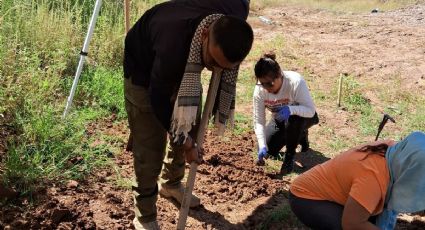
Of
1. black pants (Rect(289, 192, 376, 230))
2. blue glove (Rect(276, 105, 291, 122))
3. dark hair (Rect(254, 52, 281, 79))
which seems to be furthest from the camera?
blue glove (Rect(276, 105, 291, 122))

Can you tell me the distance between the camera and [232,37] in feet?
6.94

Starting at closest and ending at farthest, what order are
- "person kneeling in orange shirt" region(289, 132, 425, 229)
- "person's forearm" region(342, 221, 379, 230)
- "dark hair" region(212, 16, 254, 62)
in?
"dark hair" region(212, 16, 254, 62), "person kneeling in orange shirt" region(289, 132, 425, 229), "person's forearm" region(342, 221, 379, 230)

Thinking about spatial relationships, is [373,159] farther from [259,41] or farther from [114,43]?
[259,41]

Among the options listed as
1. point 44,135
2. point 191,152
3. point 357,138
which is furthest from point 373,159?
point 357,138

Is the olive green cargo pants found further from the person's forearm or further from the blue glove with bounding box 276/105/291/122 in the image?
the blue glove with bounding box 276/105/291/122

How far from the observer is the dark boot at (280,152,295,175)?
4.12 meters

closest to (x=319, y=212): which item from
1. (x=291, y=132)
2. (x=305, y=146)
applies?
(x=291, y=132)

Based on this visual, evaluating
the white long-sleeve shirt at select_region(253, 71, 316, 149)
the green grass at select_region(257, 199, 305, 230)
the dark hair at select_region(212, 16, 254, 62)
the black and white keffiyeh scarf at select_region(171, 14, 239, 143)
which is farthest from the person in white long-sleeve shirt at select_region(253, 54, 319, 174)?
the dark hair at select_region(212, 16, 254, 62)

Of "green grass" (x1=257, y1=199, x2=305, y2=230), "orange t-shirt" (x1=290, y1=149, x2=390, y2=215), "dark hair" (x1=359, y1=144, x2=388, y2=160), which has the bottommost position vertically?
"green grass" (x1=257, y1=199, x2=305, y2=230)

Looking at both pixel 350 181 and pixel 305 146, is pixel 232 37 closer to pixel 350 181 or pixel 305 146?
pixel 350 181

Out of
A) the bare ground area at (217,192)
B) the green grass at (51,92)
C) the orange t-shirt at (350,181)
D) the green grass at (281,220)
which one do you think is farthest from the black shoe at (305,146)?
the green grass at (51,92)

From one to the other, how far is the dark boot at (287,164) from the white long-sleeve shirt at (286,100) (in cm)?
31

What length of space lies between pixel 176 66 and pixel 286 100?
191 centimetres

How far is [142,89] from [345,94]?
406cm
